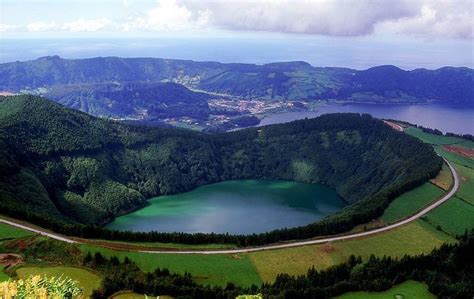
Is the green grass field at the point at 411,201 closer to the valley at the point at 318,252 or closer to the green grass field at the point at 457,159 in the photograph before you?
the valley at the point at 318,252

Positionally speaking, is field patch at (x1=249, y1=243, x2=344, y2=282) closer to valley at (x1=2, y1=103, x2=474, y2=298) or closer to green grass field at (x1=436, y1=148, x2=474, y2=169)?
valley at (x1=2, y1=103, x2=474, y2=298)

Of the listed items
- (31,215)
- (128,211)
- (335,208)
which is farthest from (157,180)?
(31,215)

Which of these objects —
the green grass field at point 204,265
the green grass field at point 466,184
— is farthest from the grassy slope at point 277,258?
the green grass field at point 466,184

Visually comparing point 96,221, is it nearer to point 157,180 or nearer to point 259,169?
point 157,180

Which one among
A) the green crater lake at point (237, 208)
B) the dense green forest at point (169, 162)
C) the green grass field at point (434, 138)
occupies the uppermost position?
the green grass field at point (434, 138)

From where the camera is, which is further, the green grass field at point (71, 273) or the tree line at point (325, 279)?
the green grass field at point (71, 273)
